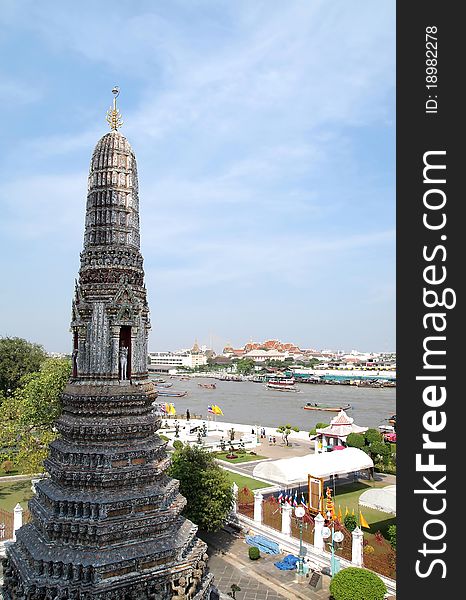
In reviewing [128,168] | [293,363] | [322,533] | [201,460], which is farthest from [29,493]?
[293,363]

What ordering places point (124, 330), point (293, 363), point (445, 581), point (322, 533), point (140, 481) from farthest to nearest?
point (293, 363) < point (322, 533) < point (124, 330) < point (140, 481) < point (445, 581)

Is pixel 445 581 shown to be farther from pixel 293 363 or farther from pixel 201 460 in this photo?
pixel 293 363

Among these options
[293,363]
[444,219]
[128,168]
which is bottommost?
[293,363]

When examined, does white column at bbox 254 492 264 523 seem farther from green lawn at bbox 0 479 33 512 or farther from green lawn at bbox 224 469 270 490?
green lawn at bbox 0 479 33 512

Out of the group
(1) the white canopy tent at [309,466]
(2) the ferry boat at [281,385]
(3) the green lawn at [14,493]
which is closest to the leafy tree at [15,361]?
(3) the green lawn at [14,493]

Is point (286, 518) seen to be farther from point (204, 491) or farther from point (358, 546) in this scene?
point (358, 546)

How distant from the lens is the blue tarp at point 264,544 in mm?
19845

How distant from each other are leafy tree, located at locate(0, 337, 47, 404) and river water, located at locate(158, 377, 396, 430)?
2483 cm

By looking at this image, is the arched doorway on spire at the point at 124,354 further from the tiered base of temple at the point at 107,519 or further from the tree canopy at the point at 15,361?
the tree canopy at the point at 15,361

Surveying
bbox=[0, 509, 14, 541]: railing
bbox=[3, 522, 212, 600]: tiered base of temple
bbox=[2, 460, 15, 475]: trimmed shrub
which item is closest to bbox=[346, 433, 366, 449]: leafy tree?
bbox=[0, 509, 14, 541]: railing

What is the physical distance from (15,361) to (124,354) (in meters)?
36.0

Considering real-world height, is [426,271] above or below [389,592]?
above

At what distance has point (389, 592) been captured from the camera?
644 inches

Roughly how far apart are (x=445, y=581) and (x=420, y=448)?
194 cm
